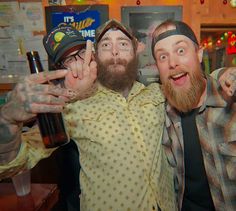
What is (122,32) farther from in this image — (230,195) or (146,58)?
(230,195)

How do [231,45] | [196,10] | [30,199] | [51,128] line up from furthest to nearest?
[231,45], [196,10], [30,199], [51,128]

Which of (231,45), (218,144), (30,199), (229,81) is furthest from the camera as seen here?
(231,45)

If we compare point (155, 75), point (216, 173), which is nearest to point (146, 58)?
point (155, 75)

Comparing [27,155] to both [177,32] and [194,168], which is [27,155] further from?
[177,32]

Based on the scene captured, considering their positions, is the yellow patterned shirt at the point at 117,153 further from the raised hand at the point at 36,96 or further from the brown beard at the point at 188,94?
the raised hand at the point at 36,96

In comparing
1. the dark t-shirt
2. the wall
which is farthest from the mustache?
the wall

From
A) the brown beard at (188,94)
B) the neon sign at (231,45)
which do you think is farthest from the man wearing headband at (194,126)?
the neon sign at (231,45)

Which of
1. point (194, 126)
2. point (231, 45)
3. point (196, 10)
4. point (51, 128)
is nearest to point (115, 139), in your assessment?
point (51, 128)

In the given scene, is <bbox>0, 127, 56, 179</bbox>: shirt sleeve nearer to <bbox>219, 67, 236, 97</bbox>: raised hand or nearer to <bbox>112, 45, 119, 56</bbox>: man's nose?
<bbox>112, 45, 119, 56</bbox>: man's nose

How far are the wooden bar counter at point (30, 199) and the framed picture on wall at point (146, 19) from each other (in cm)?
110

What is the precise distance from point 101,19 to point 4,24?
32.2 inches

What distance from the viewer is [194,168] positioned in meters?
1.25

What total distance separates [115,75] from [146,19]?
955 millimetres

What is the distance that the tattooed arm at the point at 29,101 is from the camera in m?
0.73
